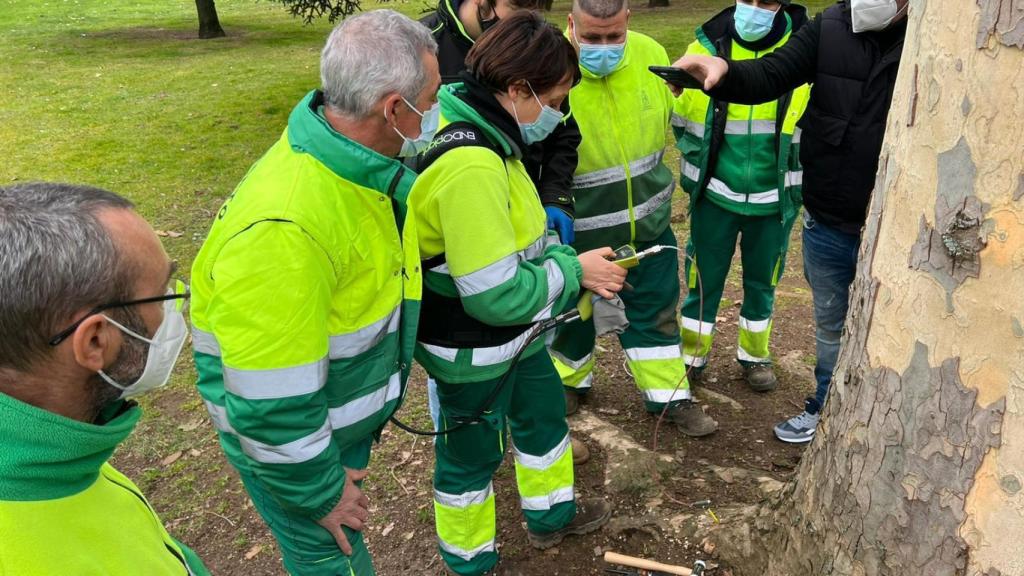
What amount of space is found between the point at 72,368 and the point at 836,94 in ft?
8.77

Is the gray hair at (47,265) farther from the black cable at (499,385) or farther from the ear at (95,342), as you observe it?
the black cable at (499,385)

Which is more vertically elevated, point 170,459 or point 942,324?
point 942,324

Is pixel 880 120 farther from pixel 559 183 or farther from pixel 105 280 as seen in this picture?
pixel 105 280

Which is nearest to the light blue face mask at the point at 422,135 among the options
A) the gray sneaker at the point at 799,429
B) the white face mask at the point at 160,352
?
the white face mask at the point at 160,352

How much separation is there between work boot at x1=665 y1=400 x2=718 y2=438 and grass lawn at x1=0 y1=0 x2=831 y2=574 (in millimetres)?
1336

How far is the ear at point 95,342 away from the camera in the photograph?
1.32m

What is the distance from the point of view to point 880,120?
2.86 meters

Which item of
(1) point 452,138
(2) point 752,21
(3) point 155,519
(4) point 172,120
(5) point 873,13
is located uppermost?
(5) point 873,13

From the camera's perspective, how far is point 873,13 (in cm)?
273

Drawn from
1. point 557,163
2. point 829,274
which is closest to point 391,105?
point 557,163

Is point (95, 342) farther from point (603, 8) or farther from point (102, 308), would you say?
point (603, 8)

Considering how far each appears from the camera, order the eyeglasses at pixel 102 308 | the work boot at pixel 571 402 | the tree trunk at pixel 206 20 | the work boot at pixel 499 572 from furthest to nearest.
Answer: the tree trunk at pixel 206 20, the work boot at pixel 571 402, the work boot at pixel 499 572, the eyeglasses at pixel 102 308

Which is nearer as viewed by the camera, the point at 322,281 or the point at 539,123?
the point at 322,281

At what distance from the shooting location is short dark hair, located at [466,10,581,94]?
2.51m
